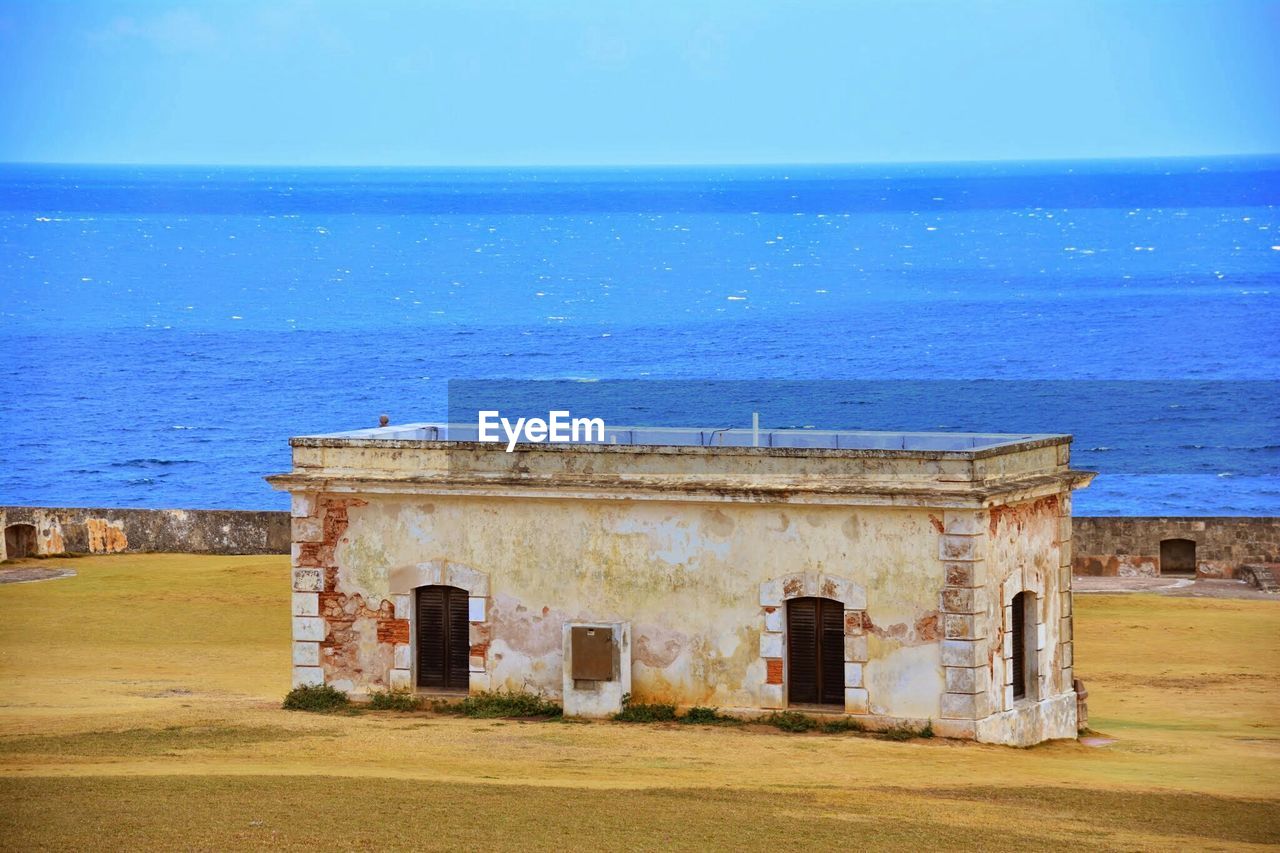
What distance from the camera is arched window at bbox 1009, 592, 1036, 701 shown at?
2792 centimetres

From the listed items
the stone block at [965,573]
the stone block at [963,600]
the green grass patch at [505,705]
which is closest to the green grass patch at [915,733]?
the stone block at [963,600]

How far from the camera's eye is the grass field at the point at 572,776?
Result: 813 inches

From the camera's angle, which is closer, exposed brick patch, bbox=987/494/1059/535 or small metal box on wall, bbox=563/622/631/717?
exposed brick patch, bbox=987/494/1059/535

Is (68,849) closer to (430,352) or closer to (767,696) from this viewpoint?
(767,696)

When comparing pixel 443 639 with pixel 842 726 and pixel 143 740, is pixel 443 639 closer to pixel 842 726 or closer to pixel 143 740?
pixel 143 740

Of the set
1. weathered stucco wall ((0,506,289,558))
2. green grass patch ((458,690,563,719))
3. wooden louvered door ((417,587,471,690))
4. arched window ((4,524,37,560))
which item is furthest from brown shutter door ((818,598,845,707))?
arched window ((4,524,37,560))

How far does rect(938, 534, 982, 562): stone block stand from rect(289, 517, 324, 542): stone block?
28.1ft

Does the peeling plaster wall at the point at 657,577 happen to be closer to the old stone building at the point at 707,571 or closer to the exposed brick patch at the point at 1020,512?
the old stone building at the point at 707,571

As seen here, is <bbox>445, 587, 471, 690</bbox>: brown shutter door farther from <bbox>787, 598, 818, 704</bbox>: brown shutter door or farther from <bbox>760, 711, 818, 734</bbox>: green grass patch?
<bbox>787, 598, 818, 704</bbox>: brown shutter door

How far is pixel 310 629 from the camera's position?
28531mm

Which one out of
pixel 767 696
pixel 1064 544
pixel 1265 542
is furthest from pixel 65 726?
pixel 1265 542

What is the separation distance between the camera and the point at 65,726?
26812 millimetres

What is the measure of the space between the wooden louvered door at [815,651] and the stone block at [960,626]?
1394 millimetres

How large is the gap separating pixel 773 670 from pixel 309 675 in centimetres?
653
